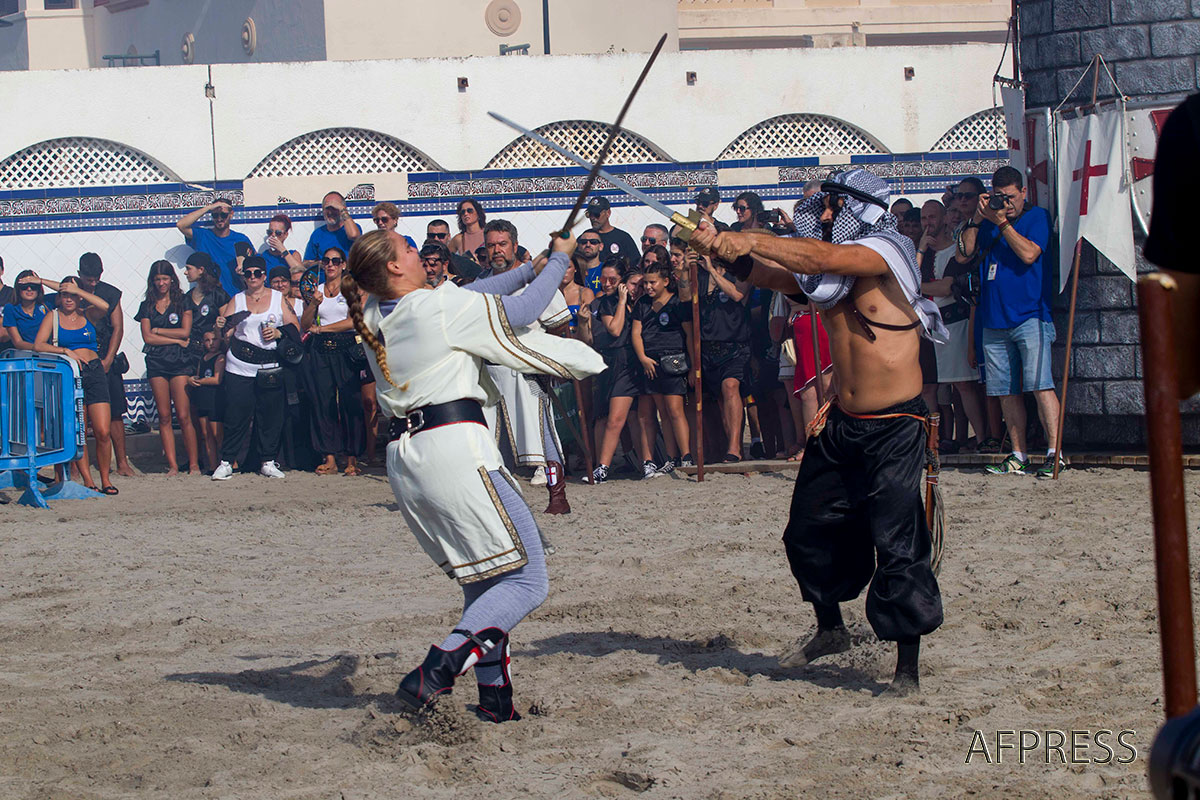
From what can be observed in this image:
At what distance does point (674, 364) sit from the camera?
34.4ft

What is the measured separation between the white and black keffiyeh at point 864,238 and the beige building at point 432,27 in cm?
1288

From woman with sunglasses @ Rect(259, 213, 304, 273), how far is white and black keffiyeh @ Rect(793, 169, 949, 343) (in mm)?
8869

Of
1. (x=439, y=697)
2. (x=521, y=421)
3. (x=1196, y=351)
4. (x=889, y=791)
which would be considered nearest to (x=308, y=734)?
(x=439, y=697)

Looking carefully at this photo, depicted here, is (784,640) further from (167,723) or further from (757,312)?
(757,312)

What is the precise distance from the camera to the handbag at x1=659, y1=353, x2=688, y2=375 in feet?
34.4

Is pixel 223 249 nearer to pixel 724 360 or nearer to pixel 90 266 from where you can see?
pixel 90 266

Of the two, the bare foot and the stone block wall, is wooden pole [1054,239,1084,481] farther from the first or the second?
the bare foot

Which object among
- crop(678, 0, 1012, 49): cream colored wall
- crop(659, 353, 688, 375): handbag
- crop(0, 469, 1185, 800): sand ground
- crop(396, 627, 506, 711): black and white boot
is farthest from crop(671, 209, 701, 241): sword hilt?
crop(678, 0, 1012, 49): cream colored wall

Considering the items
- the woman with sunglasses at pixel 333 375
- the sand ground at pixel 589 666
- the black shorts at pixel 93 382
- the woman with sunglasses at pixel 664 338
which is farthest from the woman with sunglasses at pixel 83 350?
the woman with sunglasses at pixel 664 338

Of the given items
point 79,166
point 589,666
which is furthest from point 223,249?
point 589,666

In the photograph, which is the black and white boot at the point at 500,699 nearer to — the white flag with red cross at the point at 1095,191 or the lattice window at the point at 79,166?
the white flag with red cross at the point at 1095,191

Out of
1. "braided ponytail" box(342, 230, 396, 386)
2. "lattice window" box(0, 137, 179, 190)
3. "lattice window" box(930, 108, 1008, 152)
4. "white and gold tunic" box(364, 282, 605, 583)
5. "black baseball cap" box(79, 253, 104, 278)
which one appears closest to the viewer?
"white and gold tunic" box(364, 282, 605, 583)

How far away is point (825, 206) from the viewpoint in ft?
17.3

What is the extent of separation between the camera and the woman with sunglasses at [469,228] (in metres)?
12.1
